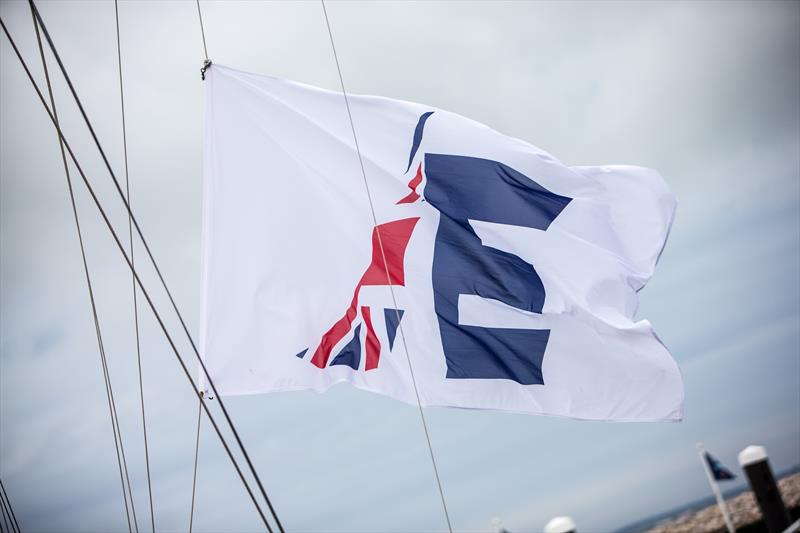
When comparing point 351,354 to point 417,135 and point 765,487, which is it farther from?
point 765,487

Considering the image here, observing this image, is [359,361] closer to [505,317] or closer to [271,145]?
[505,317]

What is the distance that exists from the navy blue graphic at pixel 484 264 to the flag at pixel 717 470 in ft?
6.98

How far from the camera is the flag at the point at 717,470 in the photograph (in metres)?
8.12

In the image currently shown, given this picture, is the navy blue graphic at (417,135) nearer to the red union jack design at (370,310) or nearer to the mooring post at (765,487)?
the red union jack design at (370,310)

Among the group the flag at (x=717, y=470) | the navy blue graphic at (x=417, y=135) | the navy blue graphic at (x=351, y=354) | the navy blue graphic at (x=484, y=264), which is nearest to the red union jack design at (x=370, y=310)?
the navy blue graphic at (x=351, y=354)

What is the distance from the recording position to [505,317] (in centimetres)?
914

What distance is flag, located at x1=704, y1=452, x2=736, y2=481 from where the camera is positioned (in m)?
8.12

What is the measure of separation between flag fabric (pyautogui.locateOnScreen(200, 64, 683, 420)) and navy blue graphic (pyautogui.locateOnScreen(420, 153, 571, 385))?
0.02m

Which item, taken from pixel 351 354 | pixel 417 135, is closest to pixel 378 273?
pixel 351 354

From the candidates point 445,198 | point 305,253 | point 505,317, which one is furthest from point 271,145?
point 505,317

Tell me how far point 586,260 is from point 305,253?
12.6 feet

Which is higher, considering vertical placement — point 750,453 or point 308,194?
point 308,194

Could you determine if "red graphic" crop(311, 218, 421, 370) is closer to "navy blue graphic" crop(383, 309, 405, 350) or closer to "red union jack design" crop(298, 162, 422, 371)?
"red union jack design" crop(298, 162, 422, 371)

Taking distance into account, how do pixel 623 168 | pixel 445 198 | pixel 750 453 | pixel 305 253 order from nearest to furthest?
pixel 750 453 < pixel 305 253 < pixel 445 198 < pixel 623 168
